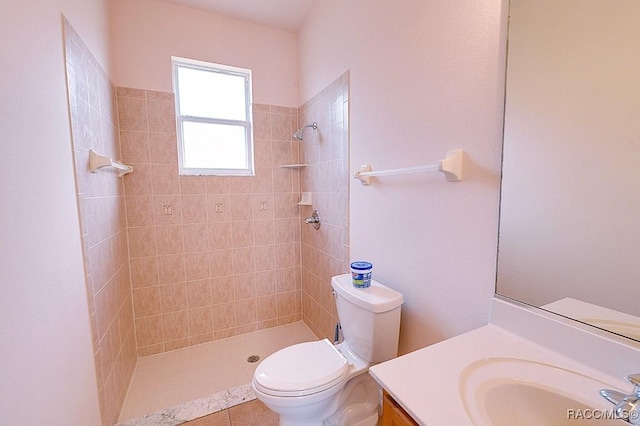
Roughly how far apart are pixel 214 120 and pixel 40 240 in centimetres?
170

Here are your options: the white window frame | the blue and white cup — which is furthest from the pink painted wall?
the blue and white cup

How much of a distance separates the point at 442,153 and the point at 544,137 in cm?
33

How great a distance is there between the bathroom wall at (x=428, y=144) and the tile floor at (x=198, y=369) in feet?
4.20

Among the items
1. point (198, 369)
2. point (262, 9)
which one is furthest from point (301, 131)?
point (198, 369)

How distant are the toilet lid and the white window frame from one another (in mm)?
1593

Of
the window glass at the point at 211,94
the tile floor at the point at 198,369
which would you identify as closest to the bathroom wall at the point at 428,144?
the window glass at the point at 211,94

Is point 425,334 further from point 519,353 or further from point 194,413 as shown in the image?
point 194,413

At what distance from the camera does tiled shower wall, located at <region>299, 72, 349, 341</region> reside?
6.00 feet

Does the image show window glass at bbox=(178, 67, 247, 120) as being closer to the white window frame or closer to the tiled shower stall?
the white window frame

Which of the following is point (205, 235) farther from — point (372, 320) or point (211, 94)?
point (372, 320)

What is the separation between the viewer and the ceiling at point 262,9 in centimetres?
205

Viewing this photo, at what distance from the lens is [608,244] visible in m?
0.69

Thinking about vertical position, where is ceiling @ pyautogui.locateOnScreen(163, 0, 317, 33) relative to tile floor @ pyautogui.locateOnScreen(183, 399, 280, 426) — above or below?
above

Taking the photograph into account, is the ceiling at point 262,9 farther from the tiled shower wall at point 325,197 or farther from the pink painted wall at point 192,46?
the tiled shower wall at point 325,197
